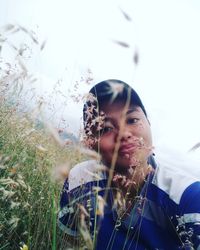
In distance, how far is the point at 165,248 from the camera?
2.19 m

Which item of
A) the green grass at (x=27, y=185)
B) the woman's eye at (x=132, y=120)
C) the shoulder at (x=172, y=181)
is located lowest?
the green grass at (x=27, y=185)

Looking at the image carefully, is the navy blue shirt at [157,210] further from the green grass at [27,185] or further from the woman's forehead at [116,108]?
the woman's forehead at [116,108]

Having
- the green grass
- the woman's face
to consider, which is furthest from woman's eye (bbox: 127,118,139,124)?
the green grass

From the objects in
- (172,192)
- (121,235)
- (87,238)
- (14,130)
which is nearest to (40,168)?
(14,130)

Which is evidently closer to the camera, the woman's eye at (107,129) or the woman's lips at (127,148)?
the woman's lips at (127,148)

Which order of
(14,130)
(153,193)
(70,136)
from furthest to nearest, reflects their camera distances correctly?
(14,130) < (153,193) < (70,136)

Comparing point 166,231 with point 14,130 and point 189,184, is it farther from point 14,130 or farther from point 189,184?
point 14,130

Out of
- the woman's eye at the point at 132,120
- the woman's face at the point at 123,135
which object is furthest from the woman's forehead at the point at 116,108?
the woman's eye at the point at 132,120

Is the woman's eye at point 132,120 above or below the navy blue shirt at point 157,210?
above

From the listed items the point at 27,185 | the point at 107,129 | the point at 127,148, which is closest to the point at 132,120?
the point at 107,129

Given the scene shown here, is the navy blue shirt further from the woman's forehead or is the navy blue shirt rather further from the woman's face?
the woman's forehead

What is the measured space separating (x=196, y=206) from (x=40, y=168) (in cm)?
107

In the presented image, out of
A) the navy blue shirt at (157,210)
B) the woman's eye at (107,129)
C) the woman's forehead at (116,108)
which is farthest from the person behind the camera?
the woman's forehead at (116,108)

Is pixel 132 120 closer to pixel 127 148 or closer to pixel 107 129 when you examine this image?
pixel 107 129
